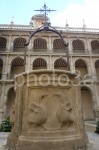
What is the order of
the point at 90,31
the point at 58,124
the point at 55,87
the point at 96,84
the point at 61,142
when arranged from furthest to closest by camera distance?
1. the point at 90,31
2. the point at 96,84
3. the point at 55,87
4. the point at 58,124
5. the point at 61,142

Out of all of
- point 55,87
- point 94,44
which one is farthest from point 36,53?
point 55,87

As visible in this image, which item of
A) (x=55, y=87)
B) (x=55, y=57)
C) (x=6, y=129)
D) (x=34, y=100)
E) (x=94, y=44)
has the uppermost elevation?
(x=94, y=44)

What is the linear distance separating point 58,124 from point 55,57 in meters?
16.9

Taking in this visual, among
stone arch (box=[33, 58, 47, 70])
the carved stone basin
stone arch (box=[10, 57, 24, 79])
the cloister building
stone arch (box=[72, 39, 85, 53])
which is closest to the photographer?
the carved stone basin

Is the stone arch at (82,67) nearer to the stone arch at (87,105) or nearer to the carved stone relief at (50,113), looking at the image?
the stone arch at (87,105)

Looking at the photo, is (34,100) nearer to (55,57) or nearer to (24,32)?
(55,57)

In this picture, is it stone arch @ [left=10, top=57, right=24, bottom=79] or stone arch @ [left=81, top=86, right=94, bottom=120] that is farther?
stone arch @ [left=10, top=57, right=24, bottom=79]

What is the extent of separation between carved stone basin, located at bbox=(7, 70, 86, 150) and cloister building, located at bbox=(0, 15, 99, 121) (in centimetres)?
1438

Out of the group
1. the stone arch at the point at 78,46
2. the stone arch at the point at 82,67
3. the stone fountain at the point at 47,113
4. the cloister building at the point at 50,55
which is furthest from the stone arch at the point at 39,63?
the stone fountain at the point at 47,113

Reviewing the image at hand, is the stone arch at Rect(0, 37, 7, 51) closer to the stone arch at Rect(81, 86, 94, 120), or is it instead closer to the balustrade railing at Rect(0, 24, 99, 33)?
the balustrade railing at Rect(0, 24, 99, 33)

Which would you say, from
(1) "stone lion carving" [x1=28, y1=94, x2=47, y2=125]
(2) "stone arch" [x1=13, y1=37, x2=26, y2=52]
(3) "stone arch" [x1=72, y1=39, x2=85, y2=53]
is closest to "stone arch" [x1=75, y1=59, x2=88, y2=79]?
(3) "stone arch" [x1=72, y1=39, x2=85, y2=53]

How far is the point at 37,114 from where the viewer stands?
3.02 metres

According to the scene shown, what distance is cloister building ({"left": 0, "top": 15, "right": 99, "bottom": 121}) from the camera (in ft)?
59.8

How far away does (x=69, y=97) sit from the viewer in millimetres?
3436
